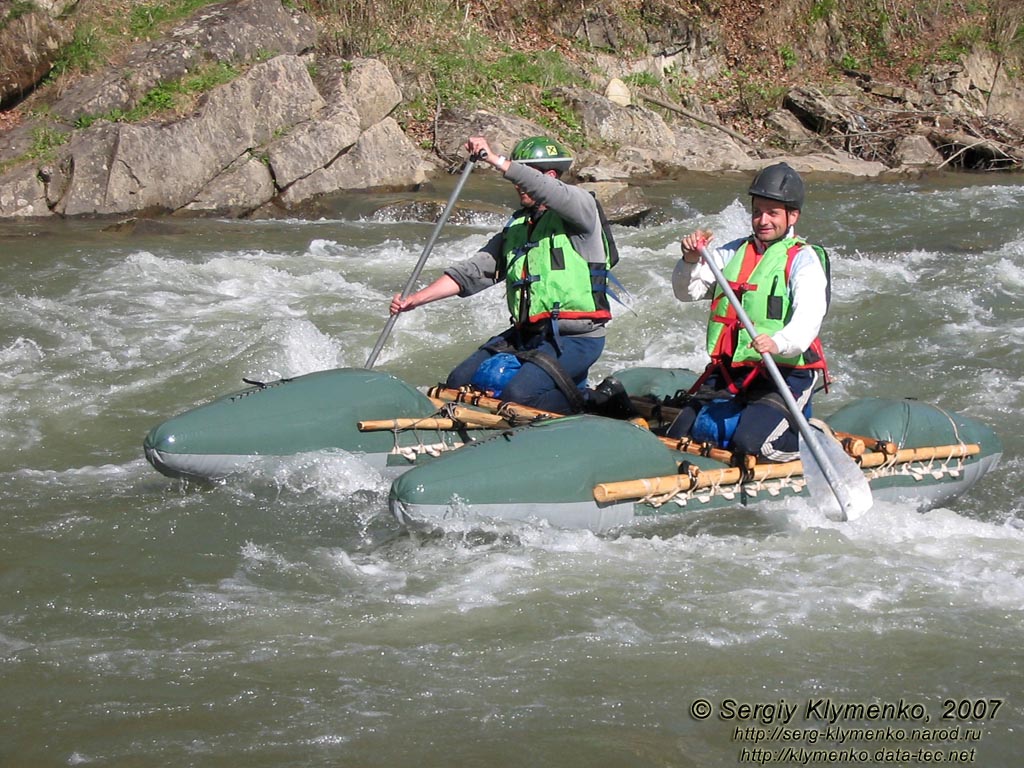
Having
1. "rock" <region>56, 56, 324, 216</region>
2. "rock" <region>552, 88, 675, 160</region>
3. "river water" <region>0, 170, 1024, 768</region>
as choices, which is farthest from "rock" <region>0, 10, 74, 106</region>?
"river water" <region>0, 170, 1024, 768</region>

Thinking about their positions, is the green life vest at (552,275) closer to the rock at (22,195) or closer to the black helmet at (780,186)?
the black helmet at (780,186)

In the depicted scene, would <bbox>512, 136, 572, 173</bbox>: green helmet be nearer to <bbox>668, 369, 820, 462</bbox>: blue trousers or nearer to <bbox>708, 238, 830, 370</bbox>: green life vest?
<bbox>708, 238, 830, 370</bbox>: green life vest

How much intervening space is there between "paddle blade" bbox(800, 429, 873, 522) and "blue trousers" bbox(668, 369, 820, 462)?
0.11 meters

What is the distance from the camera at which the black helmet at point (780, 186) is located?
14.9 feet

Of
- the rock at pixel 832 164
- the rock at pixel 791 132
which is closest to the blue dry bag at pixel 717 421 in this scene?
the rock at pixel 832 164

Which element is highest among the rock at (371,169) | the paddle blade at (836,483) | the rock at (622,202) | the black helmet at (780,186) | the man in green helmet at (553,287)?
the black helmet at (780,186)

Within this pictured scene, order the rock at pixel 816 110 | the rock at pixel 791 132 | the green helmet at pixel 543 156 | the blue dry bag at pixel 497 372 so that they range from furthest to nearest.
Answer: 1. the rock at pixel 816 110
2. the rock at pixel 791 132
3. the blue dry bag at pixel 497 372
4. the green helmet at pixel 543 156

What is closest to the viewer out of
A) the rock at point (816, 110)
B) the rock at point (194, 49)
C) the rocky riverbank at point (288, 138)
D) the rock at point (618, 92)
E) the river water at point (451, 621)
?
the river water at point (451, 621)

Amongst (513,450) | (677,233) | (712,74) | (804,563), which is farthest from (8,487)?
(712,74)

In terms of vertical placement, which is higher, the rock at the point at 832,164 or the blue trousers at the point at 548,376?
the blue trousers at the point at 548,376

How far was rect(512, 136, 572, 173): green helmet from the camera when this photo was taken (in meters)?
5.12

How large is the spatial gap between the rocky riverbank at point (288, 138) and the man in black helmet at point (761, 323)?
7.70m

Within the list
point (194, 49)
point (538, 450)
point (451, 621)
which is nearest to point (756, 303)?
point (538, 450)

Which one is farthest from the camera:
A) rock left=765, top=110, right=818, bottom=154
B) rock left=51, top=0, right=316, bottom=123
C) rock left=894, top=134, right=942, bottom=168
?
rock left=765, top=110, right=818, bottom=154
